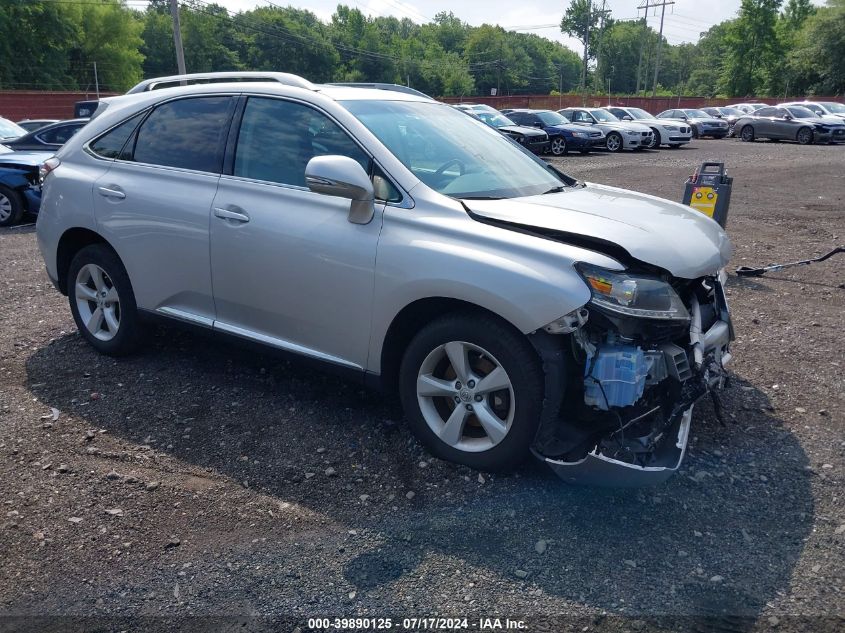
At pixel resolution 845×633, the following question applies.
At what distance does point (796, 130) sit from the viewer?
102ft

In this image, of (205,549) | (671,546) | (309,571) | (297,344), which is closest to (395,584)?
(309,571)

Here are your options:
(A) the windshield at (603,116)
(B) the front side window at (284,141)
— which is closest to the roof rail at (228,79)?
(B) the front side window at (284,141)

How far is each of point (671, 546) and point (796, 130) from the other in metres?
32.7

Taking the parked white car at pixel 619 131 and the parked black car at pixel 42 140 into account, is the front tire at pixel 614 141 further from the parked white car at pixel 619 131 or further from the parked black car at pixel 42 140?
the parked black car at pixel 42 140

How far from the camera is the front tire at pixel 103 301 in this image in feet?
16.2

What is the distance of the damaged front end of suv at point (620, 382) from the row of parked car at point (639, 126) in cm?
1917

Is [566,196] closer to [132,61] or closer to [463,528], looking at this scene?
[463,528]

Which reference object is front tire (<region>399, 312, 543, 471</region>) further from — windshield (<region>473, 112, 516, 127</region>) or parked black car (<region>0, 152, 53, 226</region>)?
windshield (<region>473, 112, 516, 127</region>)

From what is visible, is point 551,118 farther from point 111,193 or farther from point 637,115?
point 111,193

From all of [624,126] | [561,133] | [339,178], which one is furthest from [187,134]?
[624,126]

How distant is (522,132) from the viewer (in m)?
23.7

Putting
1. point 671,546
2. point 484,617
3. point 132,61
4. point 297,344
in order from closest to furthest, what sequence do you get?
point 484,617 → point 671,546 → point 297,344 → point 132,61

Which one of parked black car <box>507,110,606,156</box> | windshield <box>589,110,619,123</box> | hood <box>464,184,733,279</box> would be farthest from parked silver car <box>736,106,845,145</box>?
hood <box>464,184,733,279</box>

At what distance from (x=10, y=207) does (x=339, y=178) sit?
9439 mm
